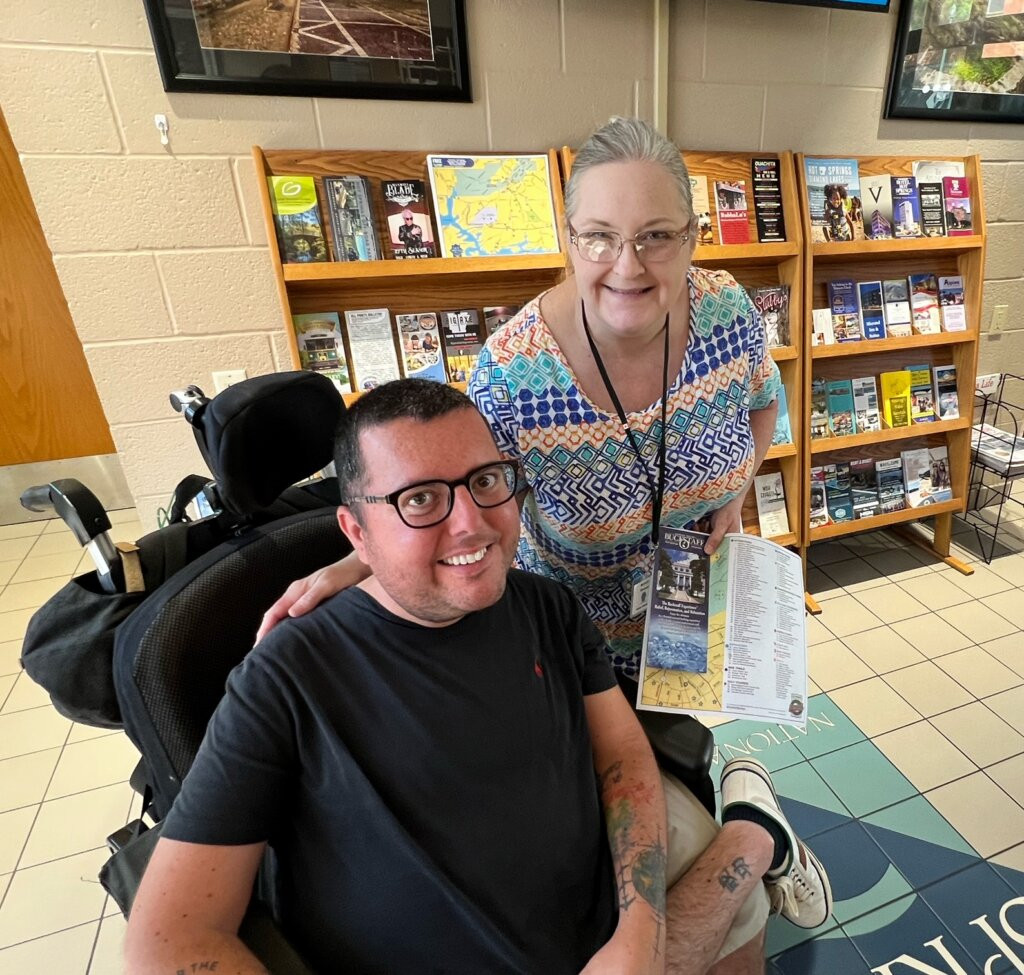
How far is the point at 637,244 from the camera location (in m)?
0.98

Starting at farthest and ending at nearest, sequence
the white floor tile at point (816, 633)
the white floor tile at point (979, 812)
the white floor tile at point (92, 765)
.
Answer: the white floor tile at point (816, 633), the white floor tile at point (92, 765), the white floor tile at point (979, 812)

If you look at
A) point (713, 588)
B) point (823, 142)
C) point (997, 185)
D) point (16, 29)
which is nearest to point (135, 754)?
point (713, 588)

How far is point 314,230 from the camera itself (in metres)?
1.80

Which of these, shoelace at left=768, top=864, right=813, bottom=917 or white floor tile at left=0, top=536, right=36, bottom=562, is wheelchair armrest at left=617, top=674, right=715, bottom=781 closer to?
shoelace at left=768, top=864, right=813, bottom=917

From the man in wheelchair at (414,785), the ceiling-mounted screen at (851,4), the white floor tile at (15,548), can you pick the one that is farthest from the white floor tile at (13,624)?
the ceiling-mounted screen at (851,4)

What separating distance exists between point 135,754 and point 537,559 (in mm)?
1604

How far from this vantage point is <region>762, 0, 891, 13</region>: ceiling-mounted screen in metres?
1.96

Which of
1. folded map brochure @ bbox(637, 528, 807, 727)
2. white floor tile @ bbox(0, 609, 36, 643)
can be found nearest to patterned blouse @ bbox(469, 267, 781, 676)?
folded map brochure @ bbox(637, 528, 807, 727)

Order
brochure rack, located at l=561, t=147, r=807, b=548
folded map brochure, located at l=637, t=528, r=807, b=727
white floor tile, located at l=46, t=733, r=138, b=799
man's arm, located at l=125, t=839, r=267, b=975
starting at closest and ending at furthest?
man's arm, located at l=125, t=839, r=267, b=975 → folded map brochure, located at l=637, t=528, r=807, b=727 → white floor tile, located at l=46, t=733, r=138, b=799 → brochure rack, located at l=561, t=147, r=807, b=548

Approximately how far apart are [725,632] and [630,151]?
867 mm

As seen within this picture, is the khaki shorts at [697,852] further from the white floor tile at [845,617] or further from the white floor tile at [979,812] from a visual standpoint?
the white floor tile at [845,617]

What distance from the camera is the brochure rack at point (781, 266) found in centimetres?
210

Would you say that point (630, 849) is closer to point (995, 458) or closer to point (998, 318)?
point (995, 458)

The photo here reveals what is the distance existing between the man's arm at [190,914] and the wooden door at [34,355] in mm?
2928
